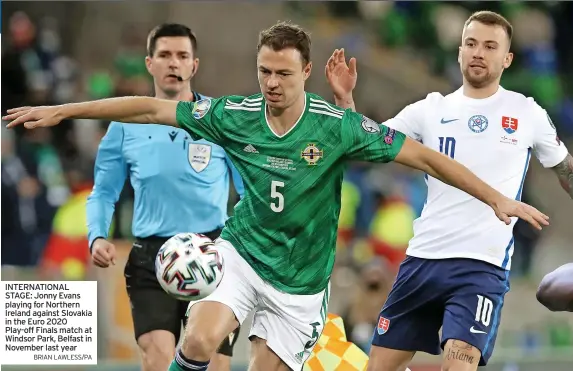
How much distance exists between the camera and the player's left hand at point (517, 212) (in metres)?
5.18

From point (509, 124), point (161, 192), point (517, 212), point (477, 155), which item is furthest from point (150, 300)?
point (517, 212)

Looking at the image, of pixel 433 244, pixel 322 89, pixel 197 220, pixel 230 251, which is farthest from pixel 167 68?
pixel 322 89


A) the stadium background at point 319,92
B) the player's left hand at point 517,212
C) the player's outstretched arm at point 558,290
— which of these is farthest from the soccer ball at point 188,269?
the stadium background at point 319,92

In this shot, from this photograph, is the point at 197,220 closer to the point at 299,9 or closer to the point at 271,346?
the point at 271,346

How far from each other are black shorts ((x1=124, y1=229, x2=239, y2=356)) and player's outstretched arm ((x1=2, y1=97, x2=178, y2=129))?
4.54ft

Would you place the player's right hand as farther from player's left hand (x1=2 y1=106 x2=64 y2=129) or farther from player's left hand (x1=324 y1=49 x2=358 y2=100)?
player's left hand (x1=324 y1=49 x2=358 y2=100)

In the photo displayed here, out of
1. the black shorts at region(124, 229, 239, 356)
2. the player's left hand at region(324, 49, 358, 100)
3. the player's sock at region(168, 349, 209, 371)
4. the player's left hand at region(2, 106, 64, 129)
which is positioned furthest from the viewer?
the black shorts at region(124, 229, 239, 356)

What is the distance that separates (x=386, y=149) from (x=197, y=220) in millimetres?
1735

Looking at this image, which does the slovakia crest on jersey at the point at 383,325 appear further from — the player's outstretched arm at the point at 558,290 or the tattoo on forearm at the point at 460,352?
the player's outstretched arm at the point at 558,290

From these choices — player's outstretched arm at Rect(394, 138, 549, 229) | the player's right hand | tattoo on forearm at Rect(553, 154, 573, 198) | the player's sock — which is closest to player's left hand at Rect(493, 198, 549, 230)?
player's outstretched arm at Rect(394, 138, 549, 229)

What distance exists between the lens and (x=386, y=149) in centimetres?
555

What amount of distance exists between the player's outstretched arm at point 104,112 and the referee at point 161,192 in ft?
3.88

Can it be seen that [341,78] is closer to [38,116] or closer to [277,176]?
[277,176]

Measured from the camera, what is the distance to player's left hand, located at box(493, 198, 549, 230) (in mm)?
5184
